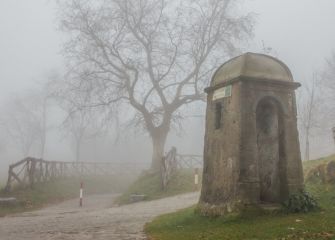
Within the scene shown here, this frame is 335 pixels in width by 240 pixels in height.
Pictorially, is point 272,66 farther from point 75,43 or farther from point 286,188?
point 75,43

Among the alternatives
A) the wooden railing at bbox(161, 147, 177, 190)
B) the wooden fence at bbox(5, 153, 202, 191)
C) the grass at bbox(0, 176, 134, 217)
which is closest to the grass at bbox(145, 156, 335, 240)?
the grass at bbox(0, 176, 134, 217)

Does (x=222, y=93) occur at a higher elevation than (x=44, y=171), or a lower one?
higher

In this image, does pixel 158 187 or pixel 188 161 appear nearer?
pixel 158 187

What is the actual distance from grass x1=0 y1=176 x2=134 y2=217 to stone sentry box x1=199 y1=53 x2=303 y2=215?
30.4 ft

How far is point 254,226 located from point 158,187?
1147cm

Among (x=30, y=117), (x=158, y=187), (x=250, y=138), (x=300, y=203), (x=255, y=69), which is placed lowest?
(x=300, y=203)

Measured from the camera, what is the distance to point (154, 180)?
19.7m

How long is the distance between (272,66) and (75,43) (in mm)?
17321

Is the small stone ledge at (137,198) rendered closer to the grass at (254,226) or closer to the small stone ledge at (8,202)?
the small stone ledge at (8,202)

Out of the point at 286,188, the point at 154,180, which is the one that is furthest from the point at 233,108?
the point at 154,180

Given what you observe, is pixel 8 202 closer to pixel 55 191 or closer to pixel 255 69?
pixel 55 191

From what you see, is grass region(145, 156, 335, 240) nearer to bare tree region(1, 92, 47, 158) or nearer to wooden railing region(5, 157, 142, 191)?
wooden railing region(5, 157, 142, 191)

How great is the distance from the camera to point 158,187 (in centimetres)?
1848

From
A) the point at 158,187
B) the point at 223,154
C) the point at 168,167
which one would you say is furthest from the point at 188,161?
the point at 223,154
